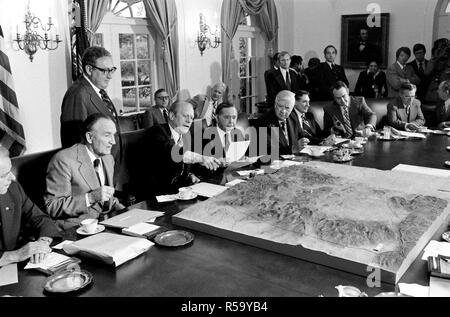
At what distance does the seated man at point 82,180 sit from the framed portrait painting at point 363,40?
6.81m

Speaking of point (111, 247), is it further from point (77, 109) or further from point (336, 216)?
point (77, 109)

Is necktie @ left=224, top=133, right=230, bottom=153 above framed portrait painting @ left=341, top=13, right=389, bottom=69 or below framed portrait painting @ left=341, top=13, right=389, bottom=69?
below

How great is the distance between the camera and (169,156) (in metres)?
3.33

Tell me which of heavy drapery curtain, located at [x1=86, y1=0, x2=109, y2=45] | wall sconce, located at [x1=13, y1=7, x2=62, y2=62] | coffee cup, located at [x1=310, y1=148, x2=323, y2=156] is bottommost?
coffee cup, located at [x1=310, y1=148, x2=323, y2=156]

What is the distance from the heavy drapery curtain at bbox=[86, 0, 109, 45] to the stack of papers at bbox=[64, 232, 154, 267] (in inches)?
142

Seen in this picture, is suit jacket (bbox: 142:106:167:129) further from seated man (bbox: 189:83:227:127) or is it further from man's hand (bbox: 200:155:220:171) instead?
man's hand (bbox: 200:155:220:171)

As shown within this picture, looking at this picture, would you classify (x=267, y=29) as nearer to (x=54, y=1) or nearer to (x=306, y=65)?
(x=306, y=65)

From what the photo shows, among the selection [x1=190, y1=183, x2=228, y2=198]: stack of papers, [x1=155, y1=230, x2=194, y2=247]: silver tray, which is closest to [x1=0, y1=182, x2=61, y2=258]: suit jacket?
[x1=155, y1=230, x2=194, y2=247]: silver tray

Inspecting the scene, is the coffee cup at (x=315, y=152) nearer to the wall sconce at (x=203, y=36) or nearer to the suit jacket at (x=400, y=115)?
the suit jacket at (x=400, y=115)

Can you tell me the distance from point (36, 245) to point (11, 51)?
3.24 meters

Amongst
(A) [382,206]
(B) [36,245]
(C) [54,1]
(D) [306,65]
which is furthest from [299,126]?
(D) [306,65]

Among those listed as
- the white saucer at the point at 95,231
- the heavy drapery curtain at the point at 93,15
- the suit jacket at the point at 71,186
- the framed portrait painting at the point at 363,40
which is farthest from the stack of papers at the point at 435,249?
the framed portrait painting at the point at 363,40

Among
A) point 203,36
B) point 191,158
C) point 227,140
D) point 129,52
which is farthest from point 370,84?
point 191,158

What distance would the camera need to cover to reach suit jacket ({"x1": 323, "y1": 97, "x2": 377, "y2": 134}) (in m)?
5.18
